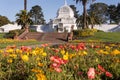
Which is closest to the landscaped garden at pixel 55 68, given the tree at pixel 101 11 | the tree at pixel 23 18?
the tree at pixel 23 18

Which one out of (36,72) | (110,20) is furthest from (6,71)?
(110,20)

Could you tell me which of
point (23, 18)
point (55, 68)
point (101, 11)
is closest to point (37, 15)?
point (101, 11)

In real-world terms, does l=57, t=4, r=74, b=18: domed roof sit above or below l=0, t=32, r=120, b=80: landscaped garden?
above

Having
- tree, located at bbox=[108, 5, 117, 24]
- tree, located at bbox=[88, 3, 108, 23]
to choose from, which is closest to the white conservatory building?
tree, located at bbox=[108, 5, 117, 24]

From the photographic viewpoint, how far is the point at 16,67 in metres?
5.48

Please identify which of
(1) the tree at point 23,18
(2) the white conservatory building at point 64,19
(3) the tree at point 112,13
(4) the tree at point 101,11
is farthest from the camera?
(4) the tree at point 101,11

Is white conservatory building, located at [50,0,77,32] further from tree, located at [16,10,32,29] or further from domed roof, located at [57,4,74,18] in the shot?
tree, located at [16,10,32,29]

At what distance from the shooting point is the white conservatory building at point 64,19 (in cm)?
8150

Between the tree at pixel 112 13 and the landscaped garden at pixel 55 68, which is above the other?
the tree at pixel 112 13

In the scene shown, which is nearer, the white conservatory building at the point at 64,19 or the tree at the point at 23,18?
the tree at the point at 23,18

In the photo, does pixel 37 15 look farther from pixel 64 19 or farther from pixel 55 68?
pixel 55 68

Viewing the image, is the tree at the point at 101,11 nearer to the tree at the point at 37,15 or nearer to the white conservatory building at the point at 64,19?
the tree at the point at 37,15

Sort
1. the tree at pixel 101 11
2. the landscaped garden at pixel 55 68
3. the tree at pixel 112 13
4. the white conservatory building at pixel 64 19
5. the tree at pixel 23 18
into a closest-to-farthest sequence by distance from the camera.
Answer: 1. the landscaped garden at pixel 55 68
2. the tree at pixel 23 18
3. the white conservatory building at pixel 64 19
4. the tree at pixel 112 13
5. the tree at pixel 101 11

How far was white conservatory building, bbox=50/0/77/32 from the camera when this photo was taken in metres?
81.5
